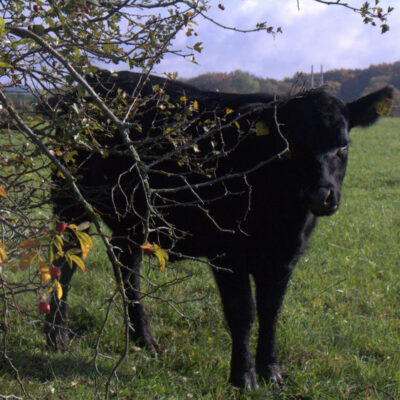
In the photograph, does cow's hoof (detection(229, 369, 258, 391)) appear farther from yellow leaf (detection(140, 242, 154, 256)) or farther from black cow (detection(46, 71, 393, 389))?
yellow leaf (detection(140, 242, 154, 256))

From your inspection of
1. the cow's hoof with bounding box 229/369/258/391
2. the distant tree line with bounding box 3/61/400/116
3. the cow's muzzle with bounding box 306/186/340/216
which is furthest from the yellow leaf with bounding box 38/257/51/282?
the cow's hoof with bounding box 229/369/258/391

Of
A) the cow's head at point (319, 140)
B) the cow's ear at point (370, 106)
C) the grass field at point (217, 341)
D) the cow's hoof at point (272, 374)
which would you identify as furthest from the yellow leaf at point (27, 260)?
the cow's ear at point (370, 106)

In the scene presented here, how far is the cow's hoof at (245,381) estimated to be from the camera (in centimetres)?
333

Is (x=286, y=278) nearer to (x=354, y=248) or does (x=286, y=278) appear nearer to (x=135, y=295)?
(x=135, y=295)

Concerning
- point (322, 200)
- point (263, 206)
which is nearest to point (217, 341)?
point (263, 206)

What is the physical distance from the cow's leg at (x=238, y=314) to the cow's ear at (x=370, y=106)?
1461 mm

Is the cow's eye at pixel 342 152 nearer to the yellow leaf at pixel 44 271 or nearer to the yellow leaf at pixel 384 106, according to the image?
the yellow leaf at pixel 384 106

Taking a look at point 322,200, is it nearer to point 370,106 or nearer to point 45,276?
point 370,106

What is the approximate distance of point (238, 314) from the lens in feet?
11.3

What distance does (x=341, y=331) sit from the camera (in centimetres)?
397

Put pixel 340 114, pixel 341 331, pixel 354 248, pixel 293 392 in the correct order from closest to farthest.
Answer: pixel 293 392 → pixel 340 114 → pixel 341 331 → pixel 354 248

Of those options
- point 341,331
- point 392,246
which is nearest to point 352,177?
point 392,246

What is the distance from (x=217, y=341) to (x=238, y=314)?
51cm

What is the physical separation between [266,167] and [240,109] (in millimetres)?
432
